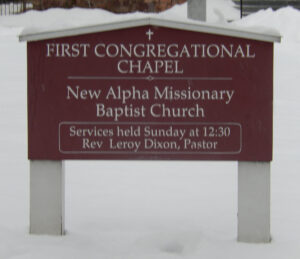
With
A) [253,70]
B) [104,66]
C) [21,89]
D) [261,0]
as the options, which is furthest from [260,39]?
[261,0]

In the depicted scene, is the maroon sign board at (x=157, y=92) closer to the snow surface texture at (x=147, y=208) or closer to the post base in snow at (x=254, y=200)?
the post base in snow at (x=254, y=200)

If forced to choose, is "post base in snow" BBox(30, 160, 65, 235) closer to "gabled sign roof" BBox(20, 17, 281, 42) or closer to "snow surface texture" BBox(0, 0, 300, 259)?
"snow surface texture" BBox(0, 0, 300, 259)

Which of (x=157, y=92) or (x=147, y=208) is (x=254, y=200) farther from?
(x=147, y=208)

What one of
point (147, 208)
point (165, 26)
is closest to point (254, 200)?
point (147, 208)

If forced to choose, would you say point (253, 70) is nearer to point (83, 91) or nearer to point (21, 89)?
point (83, 91)

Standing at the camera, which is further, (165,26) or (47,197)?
(47,197)

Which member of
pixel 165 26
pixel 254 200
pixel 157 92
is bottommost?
pixel 254 200

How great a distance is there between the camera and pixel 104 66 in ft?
13.0

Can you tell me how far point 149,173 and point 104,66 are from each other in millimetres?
1863

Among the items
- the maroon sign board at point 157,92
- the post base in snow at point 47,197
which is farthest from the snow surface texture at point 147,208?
the maroon sign board at point 157,92

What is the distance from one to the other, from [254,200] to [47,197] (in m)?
1.16

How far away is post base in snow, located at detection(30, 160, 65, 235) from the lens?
4.07m

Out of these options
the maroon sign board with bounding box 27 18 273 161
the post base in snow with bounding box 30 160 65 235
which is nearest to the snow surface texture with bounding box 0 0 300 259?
the post base in snow with bounding box 30 160 65 235

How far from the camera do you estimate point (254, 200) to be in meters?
4.03
